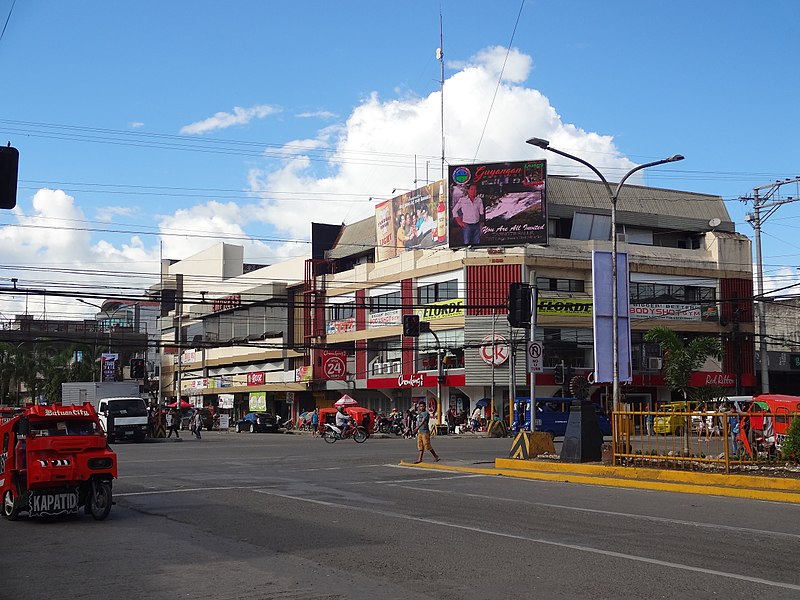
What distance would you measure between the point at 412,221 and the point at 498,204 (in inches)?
304

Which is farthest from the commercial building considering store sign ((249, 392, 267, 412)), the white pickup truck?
the white pickup truck

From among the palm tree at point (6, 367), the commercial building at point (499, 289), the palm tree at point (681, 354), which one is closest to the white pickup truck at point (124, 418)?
the commercial building at point (499, 289)

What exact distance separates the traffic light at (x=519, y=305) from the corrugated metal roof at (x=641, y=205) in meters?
35.9

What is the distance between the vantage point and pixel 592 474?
20.6 m

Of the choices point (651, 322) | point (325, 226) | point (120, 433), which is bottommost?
point (120, 433)

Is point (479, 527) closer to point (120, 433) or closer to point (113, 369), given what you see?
point (120, 433)

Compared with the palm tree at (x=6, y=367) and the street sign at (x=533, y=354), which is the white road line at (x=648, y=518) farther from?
the palm tree at (x=6, y=367)

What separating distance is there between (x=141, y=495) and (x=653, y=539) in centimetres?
1079

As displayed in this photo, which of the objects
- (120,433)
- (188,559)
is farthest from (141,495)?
(120,433)

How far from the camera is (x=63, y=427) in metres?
14.1

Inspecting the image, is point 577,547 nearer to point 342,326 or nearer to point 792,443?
point 792,443

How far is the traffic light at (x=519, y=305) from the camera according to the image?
23578 mm

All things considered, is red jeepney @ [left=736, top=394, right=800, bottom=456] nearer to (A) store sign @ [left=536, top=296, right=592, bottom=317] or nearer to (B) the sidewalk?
(B) the sidewalk

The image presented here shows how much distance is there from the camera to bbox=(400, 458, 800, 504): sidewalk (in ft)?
54.0
